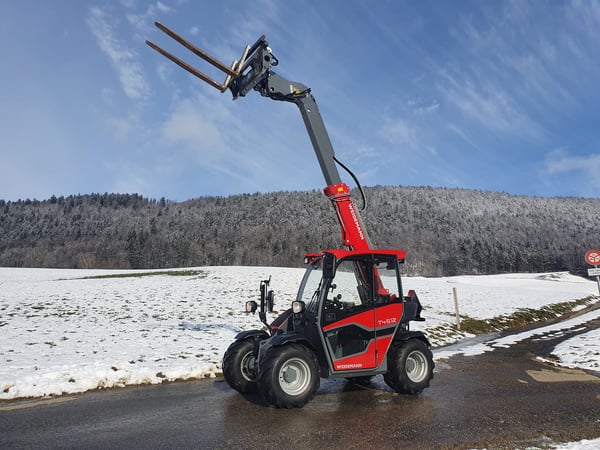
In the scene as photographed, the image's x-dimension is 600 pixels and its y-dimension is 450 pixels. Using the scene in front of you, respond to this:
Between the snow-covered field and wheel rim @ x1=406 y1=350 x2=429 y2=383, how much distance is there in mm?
4671

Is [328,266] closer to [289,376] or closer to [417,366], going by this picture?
[289,376]

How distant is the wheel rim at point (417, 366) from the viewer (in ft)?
25.4

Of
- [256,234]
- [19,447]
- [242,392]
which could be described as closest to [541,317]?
[242,392]

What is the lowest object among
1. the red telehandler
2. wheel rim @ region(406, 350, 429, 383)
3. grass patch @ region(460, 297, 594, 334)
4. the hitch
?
grass patch @ region(460, 297, 594, 334)

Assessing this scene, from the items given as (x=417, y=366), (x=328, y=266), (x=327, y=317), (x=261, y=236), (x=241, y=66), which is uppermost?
(x=261, y=236)

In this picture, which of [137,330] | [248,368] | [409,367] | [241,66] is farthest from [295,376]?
[137,330]

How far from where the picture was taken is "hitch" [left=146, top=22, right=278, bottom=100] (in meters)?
7.36

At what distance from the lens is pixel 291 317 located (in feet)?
26.7

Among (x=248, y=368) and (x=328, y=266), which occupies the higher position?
(x=328, y=266)

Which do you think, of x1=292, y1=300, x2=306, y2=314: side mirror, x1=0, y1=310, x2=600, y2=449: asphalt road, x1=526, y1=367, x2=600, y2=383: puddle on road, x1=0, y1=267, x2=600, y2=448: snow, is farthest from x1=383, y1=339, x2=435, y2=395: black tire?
x1=0, y1=267, x2=600, y2=448: snow

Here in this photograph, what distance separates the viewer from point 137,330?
→ 14.6 metres

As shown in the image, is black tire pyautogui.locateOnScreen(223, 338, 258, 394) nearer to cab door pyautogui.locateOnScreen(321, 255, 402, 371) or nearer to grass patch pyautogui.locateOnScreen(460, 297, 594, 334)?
cab door pyautogui.locateOnScreen(321, 255, 402, 371)

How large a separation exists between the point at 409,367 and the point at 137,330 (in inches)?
413

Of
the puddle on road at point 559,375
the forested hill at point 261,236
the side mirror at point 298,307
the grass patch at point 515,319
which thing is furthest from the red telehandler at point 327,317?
the forested hill at point 261,236
